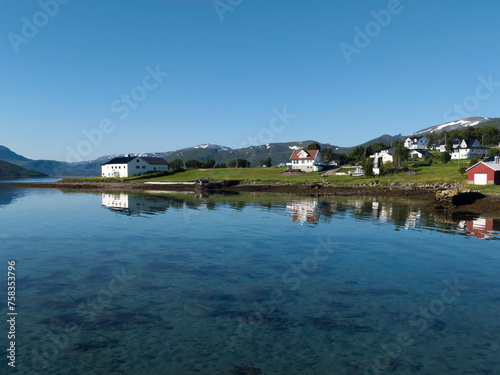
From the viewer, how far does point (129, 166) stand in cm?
A: 13450

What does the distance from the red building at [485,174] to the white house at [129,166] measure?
117531 millimetres

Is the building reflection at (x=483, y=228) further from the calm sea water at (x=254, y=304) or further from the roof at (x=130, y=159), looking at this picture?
the roof at (x=130, y=159)

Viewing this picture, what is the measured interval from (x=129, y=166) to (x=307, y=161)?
7371 cm

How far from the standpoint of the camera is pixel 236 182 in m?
98.8

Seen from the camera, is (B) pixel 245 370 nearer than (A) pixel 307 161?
Yes

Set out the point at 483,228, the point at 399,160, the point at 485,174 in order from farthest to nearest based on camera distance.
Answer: the point at 399,160, the point at 485,174, the point at 483,228

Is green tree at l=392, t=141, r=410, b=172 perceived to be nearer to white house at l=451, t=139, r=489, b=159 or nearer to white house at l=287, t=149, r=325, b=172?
white house at l=287, t=149, r=325, b=172

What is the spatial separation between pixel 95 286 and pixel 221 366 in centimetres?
876

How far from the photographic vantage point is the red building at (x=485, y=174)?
201ft

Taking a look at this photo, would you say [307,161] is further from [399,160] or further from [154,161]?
[154,161]

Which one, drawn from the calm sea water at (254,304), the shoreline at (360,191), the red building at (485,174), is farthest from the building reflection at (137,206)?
the red building at (485,174)

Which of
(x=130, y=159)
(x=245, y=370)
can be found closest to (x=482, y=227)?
(x=245, y=370)

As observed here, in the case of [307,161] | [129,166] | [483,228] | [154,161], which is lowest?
[483,228]

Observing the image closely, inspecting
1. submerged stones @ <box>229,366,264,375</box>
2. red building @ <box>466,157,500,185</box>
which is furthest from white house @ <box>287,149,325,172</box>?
submerged stones @ <box>229,366,264,375</box>
